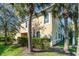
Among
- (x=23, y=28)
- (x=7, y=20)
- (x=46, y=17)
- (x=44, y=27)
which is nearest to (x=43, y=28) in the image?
(x=44, y=27)

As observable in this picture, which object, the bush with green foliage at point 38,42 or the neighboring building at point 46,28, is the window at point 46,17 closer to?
the neighboring building at point 46,28

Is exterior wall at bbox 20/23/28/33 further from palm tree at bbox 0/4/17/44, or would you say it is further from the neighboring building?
palm tree at bbox 0/4/17/44

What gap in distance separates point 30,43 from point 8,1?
0.62 metres

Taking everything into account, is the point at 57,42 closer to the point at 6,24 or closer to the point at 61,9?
the point at 61,9

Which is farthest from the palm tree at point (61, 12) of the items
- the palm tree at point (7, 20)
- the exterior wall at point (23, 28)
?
the palm tree at point (7, 20)

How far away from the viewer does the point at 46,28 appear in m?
3.52

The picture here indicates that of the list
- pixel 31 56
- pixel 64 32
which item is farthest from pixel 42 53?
pixel 64 32

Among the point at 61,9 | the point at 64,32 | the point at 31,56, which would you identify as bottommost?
the point at 31,56

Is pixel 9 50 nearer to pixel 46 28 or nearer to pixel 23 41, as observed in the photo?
pixel 23 41

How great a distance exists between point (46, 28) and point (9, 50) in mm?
563

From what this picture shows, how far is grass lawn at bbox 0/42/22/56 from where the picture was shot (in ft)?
11.6

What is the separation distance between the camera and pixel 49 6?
3551 millimetres

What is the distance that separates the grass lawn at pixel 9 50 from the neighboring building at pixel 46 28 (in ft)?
0.54

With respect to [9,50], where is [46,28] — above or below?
above
